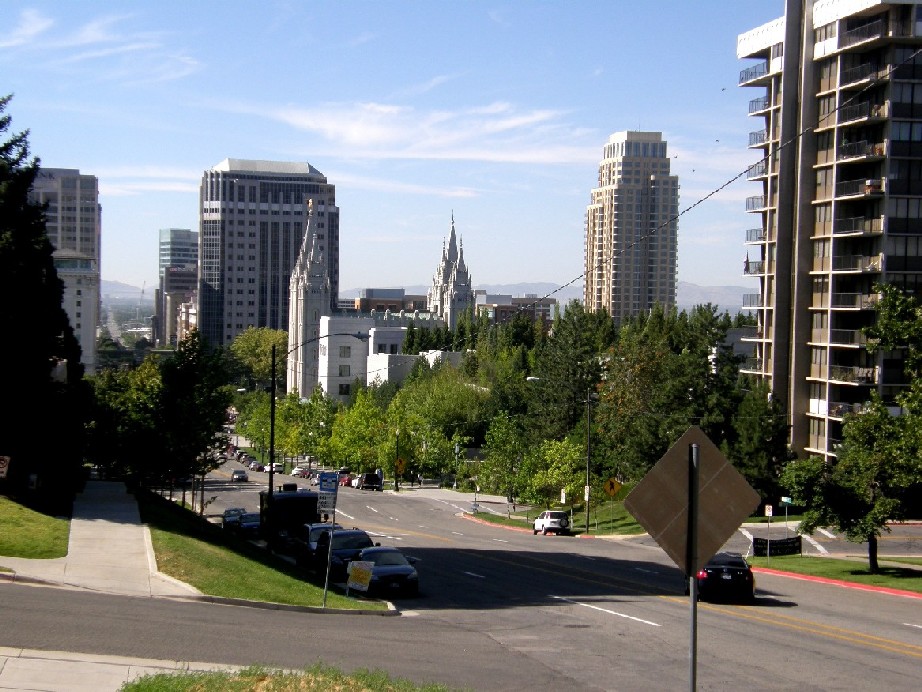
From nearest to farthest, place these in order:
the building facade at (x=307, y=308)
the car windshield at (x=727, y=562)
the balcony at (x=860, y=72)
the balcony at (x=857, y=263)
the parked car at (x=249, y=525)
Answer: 1. the car windshield at (x=727, y=562)
2. the parked car at (x=249, y=525)
3. the balcony at (x=857, y=263)
4. the balcony at (x=860, y=72)
5. the building facade at (x=307, y=308)

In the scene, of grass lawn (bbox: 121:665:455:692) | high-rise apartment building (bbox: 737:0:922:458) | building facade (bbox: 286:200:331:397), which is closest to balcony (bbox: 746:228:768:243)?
high-rise apartment building (bbox: 737:0:922:458)

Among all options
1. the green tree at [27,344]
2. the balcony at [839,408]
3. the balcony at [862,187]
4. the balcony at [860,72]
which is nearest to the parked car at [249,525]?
the green tree at [27,344]

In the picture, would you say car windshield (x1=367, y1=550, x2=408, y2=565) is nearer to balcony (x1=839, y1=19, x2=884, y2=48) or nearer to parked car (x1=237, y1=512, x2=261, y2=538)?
parked car (x1=237, y1=512, x2=261, y2=538)

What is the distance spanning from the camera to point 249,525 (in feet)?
150

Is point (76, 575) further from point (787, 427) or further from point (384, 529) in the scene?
point (787, 427)

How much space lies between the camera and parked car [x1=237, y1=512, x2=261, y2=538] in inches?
1752

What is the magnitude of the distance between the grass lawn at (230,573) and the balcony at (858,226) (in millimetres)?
A: 39413

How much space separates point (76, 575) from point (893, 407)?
45.7m

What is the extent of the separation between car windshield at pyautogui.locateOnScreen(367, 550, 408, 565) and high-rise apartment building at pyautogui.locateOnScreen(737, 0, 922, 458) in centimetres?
3678

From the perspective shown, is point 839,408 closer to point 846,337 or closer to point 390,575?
point 846,337

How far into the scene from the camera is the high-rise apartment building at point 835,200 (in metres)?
57.3

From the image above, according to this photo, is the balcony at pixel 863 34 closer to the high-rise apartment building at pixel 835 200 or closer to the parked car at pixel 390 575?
the high-rise apartment building at pixel 835 200

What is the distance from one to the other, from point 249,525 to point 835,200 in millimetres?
35016

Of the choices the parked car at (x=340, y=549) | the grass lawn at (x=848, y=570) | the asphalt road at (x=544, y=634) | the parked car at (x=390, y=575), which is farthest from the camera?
the grass lawn at (x=848, y=570)
